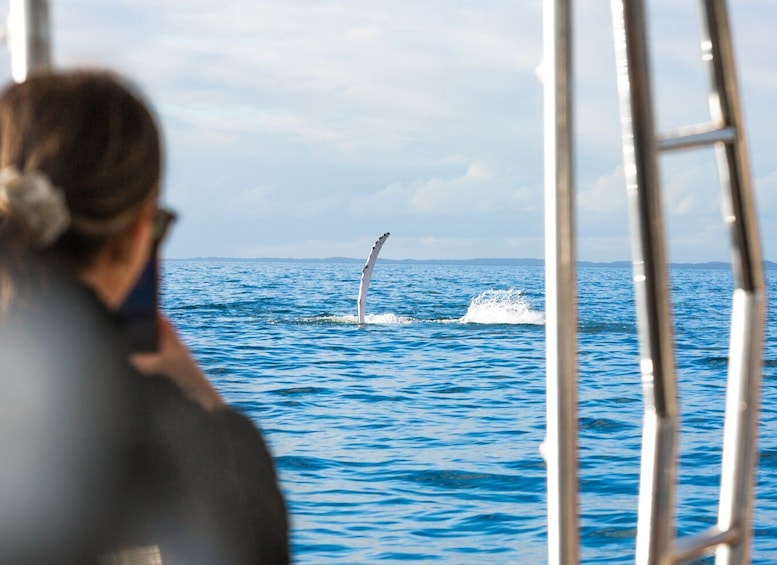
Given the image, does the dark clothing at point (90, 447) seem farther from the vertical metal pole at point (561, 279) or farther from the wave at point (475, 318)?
the wave at point (475, 318)

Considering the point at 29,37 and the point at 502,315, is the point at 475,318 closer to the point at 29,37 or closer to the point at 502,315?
the point at 502,315

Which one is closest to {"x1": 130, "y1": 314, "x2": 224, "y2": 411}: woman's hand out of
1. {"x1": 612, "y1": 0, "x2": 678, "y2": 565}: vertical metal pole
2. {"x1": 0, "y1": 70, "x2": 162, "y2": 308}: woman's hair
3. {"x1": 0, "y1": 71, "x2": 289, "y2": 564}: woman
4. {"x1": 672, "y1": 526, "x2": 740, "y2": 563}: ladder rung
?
{"x1": 0, "y1": 71, "x2": 289, "y2": 564}: woman

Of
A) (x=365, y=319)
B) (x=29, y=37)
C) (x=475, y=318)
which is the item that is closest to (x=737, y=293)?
(x=29, y=37)

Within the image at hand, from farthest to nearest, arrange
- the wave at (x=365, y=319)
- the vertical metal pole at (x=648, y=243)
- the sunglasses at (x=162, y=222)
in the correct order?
the wave at (x=365, y=319) < the vertical metal pole at (x=648, y=243) < the sunglasses at (x=162, y=222)

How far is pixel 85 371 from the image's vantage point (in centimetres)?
90

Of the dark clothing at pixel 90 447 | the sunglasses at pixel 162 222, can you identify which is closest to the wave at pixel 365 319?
the sunglasses at pixel 162 222

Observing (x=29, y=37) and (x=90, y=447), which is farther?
(x=29, y=37)

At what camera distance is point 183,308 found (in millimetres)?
30688

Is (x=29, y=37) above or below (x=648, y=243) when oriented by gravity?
above

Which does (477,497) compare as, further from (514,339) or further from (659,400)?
(514,339)

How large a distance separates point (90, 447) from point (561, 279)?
681 mm

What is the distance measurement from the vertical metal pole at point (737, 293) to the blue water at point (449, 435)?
0.64m

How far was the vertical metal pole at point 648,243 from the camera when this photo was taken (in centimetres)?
124

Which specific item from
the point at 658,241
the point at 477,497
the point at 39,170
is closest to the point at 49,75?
the point at 39,170
